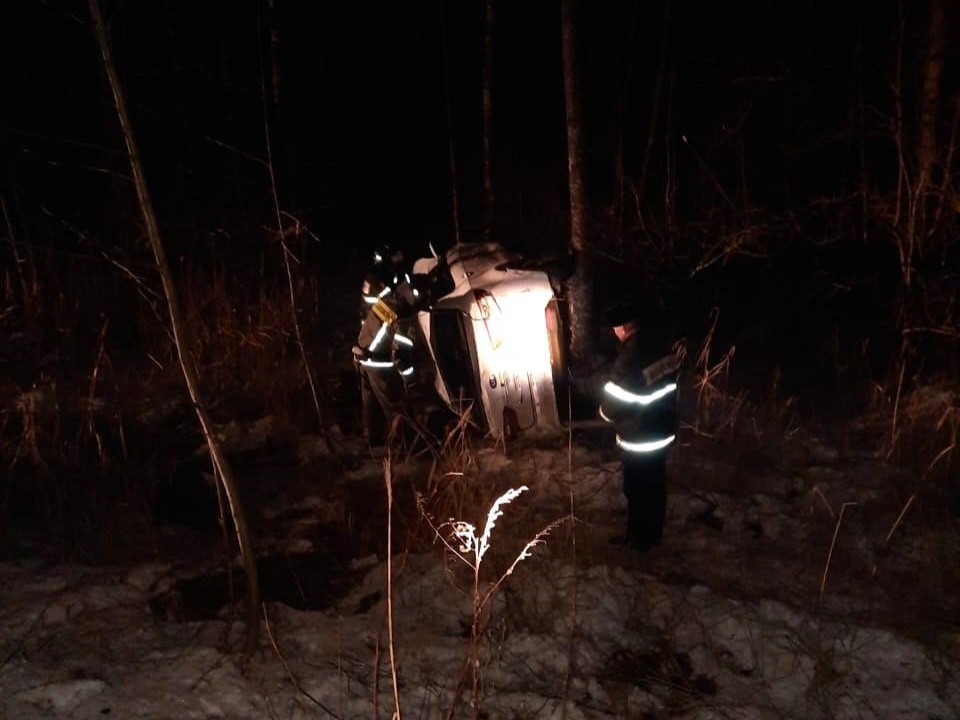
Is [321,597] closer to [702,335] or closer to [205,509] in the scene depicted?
[205,509]

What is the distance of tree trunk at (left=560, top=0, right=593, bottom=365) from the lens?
769 centimetres

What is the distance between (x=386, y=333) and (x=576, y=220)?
232 cm

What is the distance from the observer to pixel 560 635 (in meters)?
4.45

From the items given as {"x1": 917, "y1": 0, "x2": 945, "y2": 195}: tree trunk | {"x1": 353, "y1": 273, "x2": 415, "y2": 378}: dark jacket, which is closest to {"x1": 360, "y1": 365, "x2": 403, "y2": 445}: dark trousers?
{"x1": 353, "y1": 273, "x2": 415, "y2": 378}: dark jacket

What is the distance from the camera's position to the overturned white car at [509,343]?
708cm

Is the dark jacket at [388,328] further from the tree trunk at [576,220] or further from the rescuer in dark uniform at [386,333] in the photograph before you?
the tree trunk at [576,220]

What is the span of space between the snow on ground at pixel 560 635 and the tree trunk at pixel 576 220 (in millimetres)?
3075

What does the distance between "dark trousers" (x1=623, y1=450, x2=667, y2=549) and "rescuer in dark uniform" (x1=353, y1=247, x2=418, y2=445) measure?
2.44 m

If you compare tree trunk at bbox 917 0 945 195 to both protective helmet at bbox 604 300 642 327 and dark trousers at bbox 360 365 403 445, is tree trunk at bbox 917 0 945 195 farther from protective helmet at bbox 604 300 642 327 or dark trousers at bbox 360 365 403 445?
dark trousers at bbox 360 365 403 445

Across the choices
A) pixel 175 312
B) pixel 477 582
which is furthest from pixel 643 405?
pixel 175 312

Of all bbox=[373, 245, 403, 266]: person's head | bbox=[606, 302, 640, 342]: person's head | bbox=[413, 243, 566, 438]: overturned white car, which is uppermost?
bbox=[373, 245, 403, 266]: person's head

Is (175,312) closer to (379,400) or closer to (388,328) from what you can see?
(388,328)

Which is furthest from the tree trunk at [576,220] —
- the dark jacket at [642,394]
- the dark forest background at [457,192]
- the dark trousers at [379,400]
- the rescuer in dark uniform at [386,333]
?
the dark jacket at [642,394]

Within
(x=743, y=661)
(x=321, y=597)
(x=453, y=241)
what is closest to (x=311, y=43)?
(x=453, y=241)
